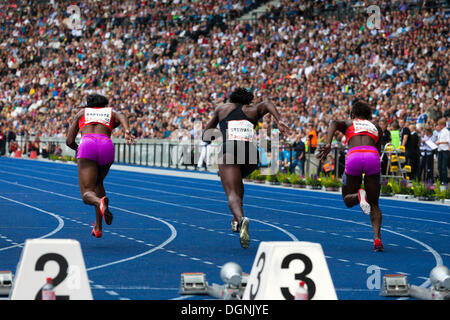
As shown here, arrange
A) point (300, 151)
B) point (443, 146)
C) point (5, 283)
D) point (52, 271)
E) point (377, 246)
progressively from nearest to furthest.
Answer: point (52, 271)
point (5, 283)
point (377, 246)
point (443, 146)
point (300, 151)

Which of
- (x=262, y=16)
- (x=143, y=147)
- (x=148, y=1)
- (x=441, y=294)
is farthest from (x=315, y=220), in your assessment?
(x=148, y=1)

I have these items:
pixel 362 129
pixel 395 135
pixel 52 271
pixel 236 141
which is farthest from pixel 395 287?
pixel 395 135

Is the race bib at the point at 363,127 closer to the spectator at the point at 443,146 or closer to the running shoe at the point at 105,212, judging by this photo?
the running shoe at the point at 105,212

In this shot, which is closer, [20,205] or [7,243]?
[7,243]

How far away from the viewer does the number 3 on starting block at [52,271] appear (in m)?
6.00

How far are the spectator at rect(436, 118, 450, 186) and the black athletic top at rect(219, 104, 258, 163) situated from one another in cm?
1259

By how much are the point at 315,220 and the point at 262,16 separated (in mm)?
29791

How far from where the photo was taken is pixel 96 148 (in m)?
11.3

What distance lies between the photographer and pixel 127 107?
147ft

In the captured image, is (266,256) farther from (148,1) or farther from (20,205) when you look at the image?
(148,1)

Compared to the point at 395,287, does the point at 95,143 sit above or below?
above

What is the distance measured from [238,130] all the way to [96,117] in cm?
190

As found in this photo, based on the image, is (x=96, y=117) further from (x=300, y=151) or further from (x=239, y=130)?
(x=300, y=151)

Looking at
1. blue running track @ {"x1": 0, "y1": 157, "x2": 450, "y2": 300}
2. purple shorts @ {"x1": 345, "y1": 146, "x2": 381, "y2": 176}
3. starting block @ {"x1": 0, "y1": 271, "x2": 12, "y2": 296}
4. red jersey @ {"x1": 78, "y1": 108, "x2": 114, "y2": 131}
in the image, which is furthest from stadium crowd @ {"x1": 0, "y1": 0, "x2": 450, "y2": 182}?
starting block @ {"x1": 0, "y1": 271, "x2": 12, "y2": 296}
